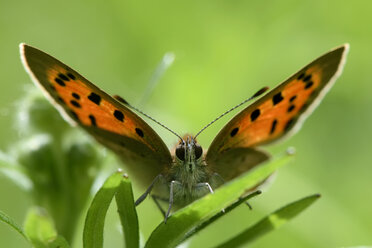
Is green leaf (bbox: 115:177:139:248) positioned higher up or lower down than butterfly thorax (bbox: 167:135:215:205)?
lower down

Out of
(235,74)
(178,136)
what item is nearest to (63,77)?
(178,136)

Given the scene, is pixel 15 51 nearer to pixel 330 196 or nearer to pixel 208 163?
pixel 330 196

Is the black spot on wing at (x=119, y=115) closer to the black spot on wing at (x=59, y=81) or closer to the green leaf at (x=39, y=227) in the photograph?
the black spot on wing at (x=59, y=81)

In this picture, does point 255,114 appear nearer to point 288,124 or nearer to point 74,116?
point 288,124

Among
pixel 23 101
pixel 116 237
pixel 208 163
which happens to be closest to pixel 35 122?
pixel 23 101

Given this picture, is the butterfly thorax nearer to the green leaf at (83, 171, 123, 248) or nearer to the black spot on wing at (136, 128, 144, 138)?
the black spot on wing at (136, 128, 144, 138)

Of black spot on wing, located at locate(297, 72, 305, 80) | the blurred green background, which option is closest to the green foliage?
black spot on wing, located at locate(297, 72, 305, 80)
